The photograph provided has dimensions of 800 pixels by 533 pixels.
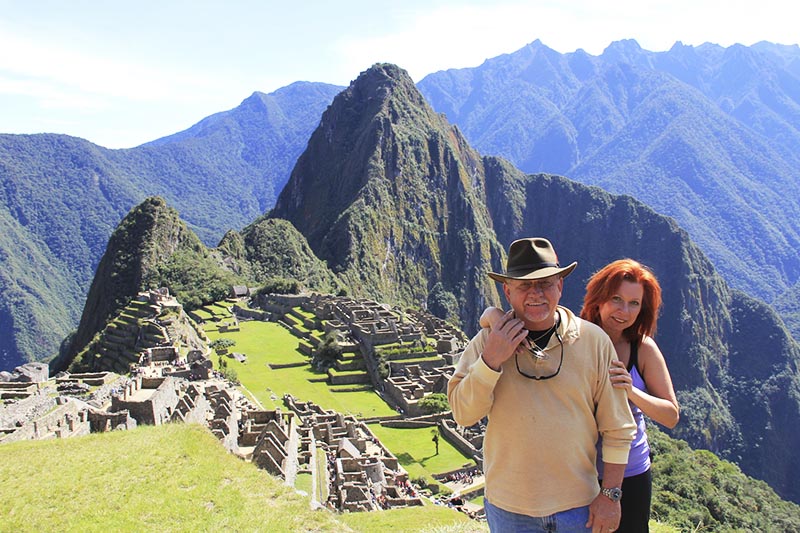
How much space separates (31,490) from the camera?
9.02 metres

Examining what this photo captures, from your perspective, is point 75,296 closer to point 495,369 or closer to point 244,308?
point 244,308

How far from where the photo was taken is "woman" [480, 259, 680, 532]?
15.3 feet

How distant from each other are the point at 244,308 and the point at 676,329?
380ft

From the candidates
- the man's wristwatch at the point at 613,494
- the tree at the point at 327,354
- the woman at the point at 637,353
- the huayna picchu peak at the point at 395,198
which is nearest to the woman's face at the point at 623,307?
the woman at the point at 637,353

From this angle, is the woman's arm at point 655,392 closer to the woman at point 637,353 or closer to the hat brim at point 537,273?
the woman at point 637,353

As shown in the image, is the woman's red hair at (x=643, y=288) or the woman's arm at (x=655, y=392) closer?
the woman's arm at (x=655, y=392)

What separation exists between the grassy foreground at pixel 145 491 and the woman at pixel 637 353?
510 centimetres

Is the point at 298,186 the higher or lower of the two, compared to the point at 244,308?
higher

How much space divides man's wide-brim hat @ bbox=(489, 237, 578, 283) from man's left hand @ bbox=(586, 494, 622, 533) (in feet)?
5.20

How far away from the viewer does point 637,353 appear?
5.04 meters

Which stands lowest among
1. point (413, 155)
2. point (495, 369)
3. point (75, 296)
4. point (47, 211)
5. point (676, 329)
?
point (676, 329)

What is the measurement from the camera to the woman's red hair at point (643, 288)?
16.7ft

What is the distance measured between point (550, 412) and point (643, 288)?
1556mm

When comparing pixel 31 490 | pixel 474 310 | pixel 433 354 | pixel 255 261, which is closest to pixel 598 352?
pixel 31 490
